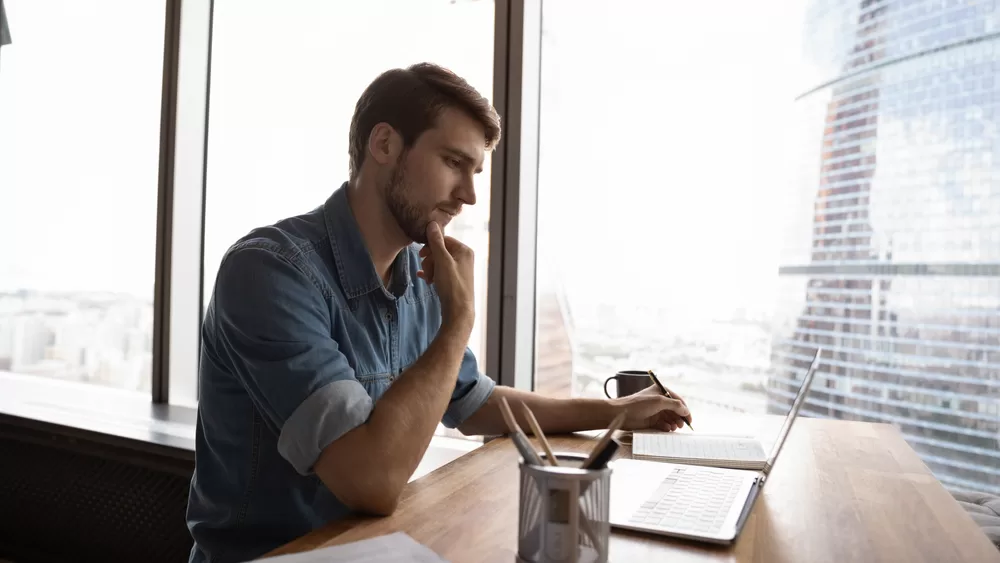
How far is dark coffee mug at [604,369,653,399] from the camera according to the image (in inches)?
63.4

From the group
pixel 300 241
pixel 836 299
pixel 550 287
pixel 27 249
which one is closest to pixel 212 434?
pixel 300 241

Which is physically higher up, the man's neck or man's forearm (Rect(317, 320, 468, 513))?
the man's neck

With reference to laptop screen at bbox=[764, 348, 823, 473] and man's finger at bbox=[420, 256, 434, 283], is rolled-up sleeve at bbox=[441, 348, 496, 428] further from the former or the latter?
laptop screen at bbox=[764, 348, 823, 473]

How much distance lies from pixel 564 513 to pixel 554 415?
2.62 ft

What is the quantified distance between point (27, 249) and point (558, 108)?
241 cm

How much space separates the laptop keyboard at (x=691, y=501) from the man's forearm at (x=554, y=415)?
13.6 inches

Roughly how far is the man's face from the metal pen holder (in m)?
0.74

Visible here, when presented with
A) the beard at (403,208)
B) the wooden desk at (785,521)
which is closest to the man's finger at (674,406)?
the wooden desk at (785,521)

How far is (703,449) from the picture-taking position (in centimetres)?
128

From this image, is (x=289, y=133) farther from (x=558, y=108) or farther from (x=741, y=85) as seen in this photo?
(x=741, y=85)

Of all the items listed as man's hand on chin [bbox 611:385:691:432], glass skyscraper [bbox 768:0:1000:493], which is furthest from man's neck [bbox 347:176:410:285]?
glass skyscraper [bbox 768:0:1000:493]

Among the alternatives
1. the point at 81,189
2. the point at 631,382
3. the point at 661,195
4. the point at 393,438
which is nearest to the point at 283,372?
the point at 393,438

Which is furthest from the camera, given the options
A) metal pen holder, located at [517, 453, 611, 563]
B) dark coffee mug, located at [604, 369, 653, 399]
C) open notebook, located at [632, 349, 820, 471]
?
dark coffee mug, located at [604, 369, 653, 399]

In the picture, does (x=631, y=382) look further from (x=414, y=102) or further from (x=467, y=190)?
(x=414, y=102)
